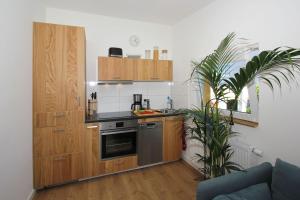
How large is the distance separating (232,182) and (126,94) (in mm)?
2396

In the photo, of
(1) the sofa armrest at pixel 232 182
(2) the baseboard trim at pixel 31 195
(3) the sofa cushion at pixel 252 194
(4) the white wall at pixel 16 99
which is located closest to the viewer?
(3) the sofa cushion at pixel 252 194

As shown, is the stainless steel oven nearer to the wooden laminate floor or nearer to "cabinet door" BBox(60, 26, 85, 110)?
the wooden laminate floor

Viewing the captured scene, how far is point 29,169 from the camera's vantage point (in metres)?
2.16

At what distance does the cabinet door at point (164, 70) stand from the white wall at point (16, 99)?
2.05 m

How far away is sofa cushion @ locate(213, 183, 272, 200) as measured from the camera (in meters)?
1.27

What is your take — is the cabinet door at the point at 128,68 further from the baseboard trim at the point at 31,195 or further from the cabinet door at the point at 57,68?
the baseboard trim at the point at 31,195

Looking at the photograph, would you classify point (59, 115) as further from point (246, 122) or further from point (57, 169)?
point (246, 122)

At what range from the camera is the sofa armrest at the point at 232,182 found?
4.53 feet

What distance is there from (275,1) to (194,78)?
1.52m

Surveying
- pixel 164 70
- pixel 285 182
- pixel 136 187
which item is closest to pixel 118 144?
pixel 136 187

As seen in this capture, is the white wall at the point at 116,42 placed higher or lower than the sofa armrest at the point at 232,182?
higher

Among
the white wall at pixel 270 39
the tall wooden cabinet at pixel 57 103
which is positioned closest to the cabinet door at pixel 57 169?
the tall wooden cabinet at pixel 57 103

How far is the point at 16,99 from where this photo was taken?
6.00 feet

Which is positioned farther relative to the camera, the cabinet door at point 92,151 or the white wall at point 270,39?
the cabinet door at point 92,151
